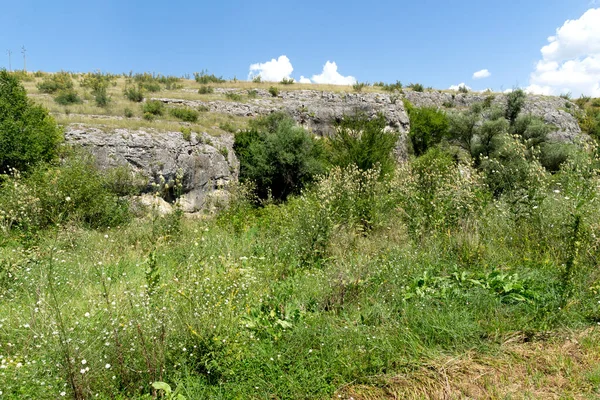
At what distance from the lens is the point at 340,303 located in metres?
3.62

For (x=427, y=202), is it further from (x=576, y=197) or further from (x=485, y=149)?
(x=485, y=149)

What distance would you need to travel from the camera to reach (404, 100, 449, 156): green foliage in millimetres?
29922

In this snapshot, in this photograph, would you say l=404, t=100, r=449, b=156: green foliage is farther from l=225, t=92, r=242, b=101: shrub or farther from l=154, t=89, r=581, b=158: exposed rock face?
l=225, t=92, r=242, b=101: shrub

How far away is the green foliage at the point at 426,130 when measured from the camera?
29.9m

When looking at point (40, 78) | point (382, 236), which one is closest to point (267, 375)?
point (382, 236)

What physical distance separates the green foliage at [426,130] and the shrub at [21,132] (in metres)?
25.9

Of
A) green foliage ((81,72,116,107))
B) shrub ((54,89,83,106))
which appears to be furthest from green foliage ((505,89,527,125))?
shrub ((54,89,83,106))

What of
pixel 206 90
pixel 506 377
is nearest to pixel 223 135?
pixel 206 90

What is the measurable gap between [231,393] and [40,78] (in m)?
35.2

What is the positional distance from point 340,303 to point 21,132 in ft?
36.3

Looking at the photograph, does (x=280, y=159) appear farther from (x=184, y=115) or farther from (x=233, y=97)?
(x=233, y=97)

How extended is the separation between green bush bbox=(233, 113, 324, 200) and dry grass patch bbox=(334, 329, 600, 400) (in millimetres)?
14466

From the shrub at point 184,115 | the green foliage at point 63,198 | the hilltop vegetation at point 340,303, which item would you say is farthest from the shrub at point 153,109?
the hilltop vegetation at point 340,303

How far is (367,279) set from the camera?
397 cm
